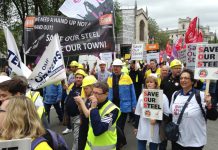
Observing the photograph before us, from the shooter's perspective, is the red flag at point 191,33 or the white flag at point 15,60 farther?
the red flag at point 191,33

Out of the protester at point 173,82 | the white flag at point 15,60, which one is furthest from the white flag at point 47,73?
the protester at point 173,82

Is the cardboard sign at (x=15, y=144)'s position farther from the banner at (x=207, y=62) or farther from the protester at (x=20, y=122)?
the banner at (x=207, y=62)

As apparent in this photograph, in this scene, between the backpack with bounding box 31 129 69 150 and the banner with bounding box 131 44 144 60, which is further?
the banner with bounding box 131 44 144 60

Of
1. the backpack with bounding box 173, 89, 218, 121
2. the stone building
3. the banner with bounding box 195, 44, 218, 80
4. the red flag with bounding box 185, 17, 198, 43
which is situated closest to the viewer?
the backpack with bounding box 173, 89, 218, 121

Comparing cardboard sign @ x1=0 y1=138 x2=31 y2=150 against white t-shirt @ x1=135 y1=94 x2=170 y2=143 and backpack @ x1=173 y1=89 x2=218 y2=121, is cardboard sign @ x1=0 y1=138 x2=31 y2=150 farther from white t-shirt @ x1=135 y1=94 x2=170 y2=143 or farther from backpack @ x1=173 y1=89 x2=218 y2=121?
white t-shirt @ x1=135 y1=94 x2=170 y2=143

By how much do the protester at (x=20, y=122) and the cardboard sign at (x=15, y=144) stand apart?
279mm

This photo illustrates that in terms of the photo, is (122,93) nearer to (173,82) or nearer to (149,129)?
(173,82)

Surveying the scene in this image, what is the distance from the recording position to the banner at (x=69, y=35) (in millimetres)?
7121

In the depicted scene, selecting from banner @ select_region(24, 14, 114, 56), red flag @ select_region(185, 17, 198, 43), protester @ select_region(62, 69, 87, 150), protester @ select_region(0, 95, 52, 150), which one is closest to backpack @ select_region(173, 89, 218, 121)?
protester @ select_region(62, 69, 87, 150)

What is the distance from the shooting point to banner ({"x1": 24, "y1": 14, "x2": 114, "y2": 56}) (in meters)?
7.12

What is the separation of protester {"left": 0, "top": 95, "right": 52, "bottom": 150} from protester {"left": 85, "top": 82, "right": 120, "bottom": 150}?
1.49 metres

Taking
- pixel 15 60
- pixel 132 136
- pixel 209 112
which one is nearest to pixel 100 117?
pixel 209 112

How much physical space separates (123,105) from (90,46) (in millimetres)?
1439

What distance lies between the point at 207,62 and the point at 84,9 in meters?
4.75
